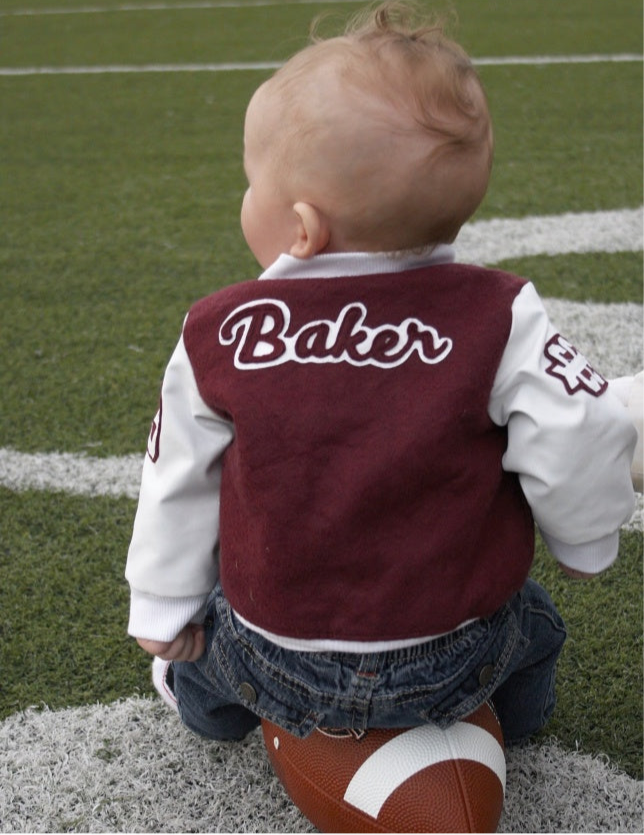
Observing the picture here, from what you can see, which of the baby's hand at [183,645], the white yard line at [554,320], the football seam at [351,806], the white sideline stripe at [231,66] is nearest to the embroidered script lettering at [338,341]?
the baby's hand at [183,645]

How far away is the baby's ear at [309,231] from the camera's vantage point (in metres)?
1.31

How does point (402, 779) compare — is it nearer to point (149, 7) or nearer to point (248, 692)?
point (248, 692)

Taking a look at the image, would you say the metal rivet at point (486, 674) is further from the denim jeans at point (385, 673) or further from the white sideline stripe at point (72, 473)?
the white sideline stripe at point (72, 473)

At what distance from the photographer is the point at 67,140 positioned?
5145 mm

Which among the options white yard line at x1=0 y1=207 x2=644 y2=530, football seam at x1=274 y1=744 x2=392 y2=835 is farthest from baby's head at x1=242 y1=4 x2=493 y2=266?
white yard line at x1=0 y1=207 x2=644 y2=530

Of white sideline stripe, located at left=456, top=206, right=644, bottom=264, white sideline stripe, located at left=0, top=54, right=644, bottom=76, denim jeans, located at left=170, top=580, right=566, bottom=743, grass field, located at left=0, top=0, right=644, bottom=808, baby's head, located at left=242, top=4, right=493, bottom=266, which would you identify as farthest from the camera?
white sideline stripe, located at left=0, top=54, right=644, bottom=76

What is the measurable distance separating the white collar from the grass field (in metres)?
0.82

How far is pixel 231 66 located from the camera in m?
6.52

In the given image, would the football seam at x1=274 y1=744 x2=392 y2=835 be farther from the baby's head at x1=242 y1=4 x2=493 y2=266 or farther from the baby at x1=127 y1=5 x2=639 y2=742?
the baby's head at x1=242 y1=4 x2=493 y2=266

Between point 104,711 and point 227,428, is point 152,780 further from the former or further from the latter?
point 227,428

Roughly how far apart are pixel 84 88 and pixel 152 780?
205 inches

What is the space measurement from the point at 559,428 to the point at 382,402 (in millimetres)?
205

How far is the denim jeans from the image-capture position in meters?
1.40

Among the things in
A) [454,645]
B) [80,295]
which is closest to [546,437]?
[454,645]
